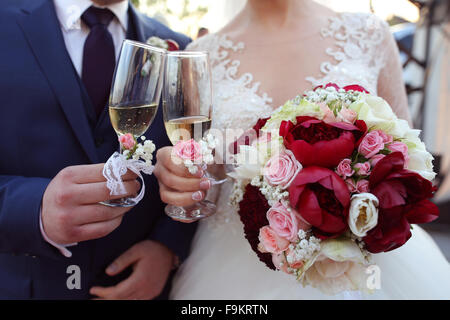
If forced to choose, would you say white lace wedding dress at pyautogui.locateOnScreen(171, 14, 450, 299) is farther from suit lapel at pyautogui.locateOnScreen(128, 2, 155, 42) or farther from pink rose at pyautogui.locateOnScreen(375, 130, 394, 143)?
pink rose at pyautogui.locateOnScreen(375, 130, 394, 143)

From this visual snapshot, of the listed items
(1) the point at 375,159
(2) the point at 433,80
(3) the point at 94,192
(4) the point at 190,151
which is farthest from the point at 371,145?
(2) the point at 433,80

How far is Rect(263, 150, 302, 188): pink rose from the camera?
2.98 ft

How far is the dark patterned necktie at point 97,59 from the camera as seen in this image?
141 centimetres

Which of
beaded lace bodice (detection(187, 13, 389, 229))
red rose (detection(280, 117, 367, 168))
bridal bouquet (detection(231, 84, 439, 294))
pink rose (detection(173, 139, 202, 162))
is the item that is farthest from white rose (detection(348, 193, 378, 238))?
beaded lace bodice (detection(187, 13, 389, 229))

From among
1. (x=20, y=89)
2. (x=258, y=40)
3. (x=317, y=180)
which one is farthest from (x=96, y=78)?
(x=317, y=180)

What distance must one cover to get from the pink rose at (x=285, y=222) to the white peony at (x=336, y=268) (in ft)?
0.26

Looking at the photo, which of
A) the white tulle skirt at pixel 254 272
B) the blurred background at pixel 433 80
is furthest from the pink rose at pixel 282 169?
the blurred background at pixel 433 80

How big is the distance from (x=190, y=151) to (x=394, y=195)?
56 cm

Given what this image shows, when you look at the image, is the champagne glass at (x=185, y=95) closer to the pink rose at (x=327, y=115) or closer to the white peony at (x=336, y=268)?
the pink rose at (x=327, y=115)

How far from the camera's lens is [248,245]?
153 cm

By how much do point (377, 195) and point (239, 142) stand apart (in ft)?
1.65

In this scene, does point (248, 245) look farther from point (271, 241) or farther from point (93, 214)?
point (93, 214)

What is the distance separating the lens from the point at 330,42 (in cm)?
173

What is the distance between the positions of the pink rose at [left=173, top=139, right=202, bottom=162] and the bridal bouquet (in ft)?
0.46
